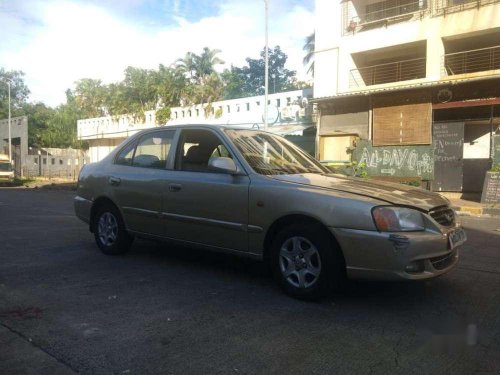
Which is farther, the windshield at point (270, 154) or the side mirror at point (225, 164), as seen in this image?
the windshield at point (270, 154)

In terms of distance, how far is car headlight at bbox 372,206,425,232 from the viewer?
367 centimetres

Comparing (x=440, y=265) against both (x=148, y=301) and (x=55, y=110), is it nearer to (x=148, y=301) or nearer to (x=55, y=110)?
(x=148, y=301)

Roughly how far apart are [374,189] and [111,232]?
3435mm

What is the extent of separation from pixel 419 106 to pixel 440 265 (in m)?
13.9

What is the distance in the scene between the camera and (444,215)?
4.09 meters

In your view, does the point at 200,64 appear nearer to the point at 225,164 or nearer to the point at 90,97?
the point at 90,97

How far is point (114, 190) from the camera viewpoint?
18.7 feet

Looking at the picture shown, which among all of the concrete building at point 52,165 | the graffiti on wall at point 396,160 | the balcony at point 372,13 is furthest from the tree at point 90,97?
the graffiti on wall at point 396,160

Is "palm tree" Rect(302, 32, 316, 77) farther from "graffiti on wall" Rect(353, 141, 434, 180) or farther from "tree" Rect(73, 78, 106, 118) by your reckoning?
"tree" Rect(73, 78, 106, 118)

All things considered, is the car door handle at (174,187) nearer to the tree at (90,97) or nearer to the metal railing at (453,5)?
the metal railing at (453,5)

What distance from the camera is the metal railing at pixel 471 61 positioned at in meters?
16.4

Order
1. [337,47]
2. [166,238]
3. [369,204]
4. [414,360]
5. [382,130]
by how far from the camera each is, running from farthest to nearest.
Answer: [337,47] → [382,130] → [166,238] → [369,204] → [414,360]

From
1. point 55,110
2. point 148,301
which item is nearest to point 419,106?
point 148,301

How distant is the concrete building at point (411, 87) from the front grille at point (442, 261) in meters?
12.2
